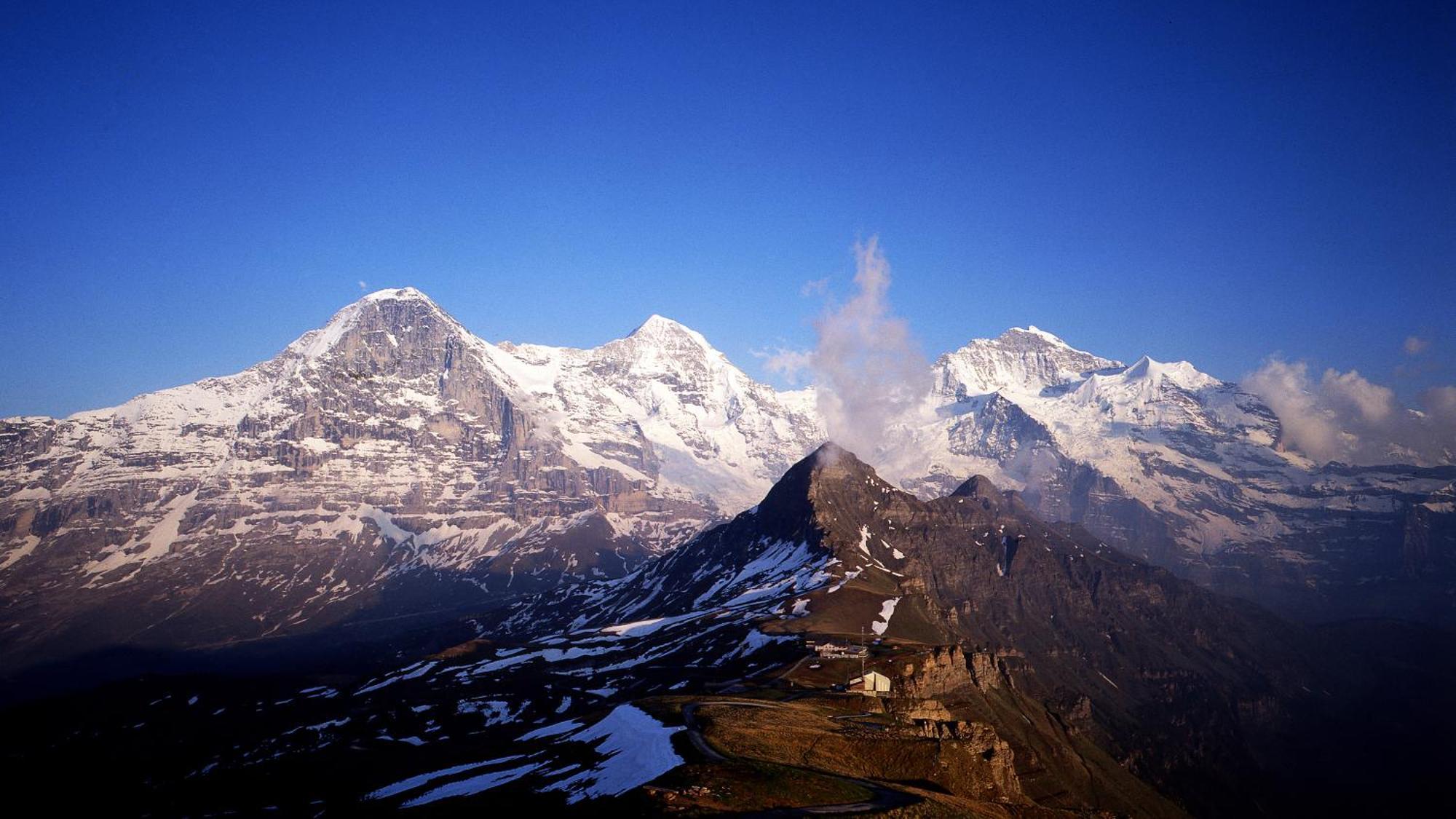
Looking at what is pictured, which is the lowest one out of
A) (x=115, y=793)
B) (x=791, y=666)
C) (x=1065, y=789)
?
(x=1065, y=789)

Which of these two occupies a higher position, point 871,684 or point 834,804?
point 834,804

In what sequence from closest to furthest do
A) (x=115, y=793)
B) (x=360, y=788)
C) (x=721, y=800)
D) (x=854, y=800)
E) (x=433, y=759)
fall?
(x=721, y=800) → (x=854, y=800) → (x=360, y=788) → (x=433, y=759) → (x=115, y=793)

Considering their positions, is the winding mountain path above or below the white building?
above

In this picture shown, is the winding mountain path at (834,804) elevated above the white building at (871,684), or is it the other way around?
the winding mountain path at (834,804)

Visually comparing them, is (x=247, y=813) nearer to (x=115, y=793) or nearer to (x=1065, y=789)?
(x=115, y=793)

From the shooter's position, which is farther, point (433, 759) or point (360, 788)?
point (433, 759)

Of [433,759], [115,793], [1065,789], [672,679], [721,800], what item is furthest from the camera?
[672,679]

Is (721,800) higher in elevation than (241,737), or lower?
higher

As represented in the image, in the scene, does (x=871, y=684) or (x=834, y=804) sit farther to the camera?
(x=871, y=684)

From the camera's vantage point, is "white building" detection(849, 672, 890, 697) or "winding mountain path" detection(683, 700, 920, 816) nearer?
"winding mountain path" detection(683, 700, 920, 816)

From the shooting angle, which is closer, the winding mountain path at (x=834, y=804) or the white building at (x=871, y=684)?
the winding mountain path at (x=834, y=804)

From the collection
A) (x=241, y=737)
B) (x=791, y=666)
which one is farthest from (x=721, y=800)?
(x=241, y=737)
